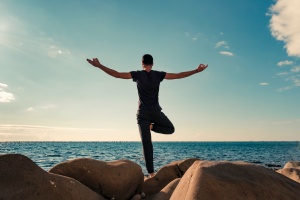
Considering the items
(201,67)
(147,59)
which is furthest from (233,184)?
(201,67)

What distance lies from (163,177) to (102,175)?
1802 millimetres

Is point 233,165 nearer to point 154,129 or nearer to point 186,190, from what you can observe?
point 186,190

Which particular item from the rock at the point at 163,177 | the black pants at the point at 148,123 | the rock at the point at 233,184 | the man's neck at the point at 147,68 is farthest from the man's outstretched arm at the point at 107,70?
the rock at the point at 233,184

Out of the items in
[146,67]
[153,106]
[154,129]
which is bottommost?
[154,129]

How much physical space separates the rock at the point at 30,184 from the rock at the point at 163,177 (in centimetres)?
233

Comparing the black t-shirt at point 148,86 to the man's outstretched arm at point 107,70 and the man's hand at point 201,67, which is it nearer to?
the man's outstretched arm at point 107,70

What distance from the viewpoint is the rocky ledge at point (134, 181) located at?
254 centimetres

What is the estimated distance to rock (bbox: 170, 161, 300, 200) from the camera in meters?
2.46

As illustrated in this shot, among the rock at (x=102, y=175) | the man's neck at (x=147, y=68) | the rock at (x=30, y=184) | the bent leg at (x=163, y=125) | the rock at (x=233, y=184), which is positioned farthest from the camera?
the bent leg at (x=163, y=125)

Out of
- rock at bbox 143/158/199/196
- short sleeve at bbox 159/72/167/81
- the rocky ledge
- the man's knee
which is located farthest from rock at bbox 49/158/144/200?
short sleeve at bbox 159/72/167/81

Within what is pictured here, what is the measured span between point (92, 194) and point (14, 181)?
3.89 ft

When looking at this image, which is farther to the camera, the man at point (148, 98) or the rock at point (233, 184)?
the man at point (148, 98)

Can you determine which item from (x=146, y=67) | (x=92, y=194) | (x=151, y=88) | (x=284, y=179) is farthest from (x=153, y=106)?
(x=284, y=179)

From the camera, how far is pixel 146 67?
20.1 feet
